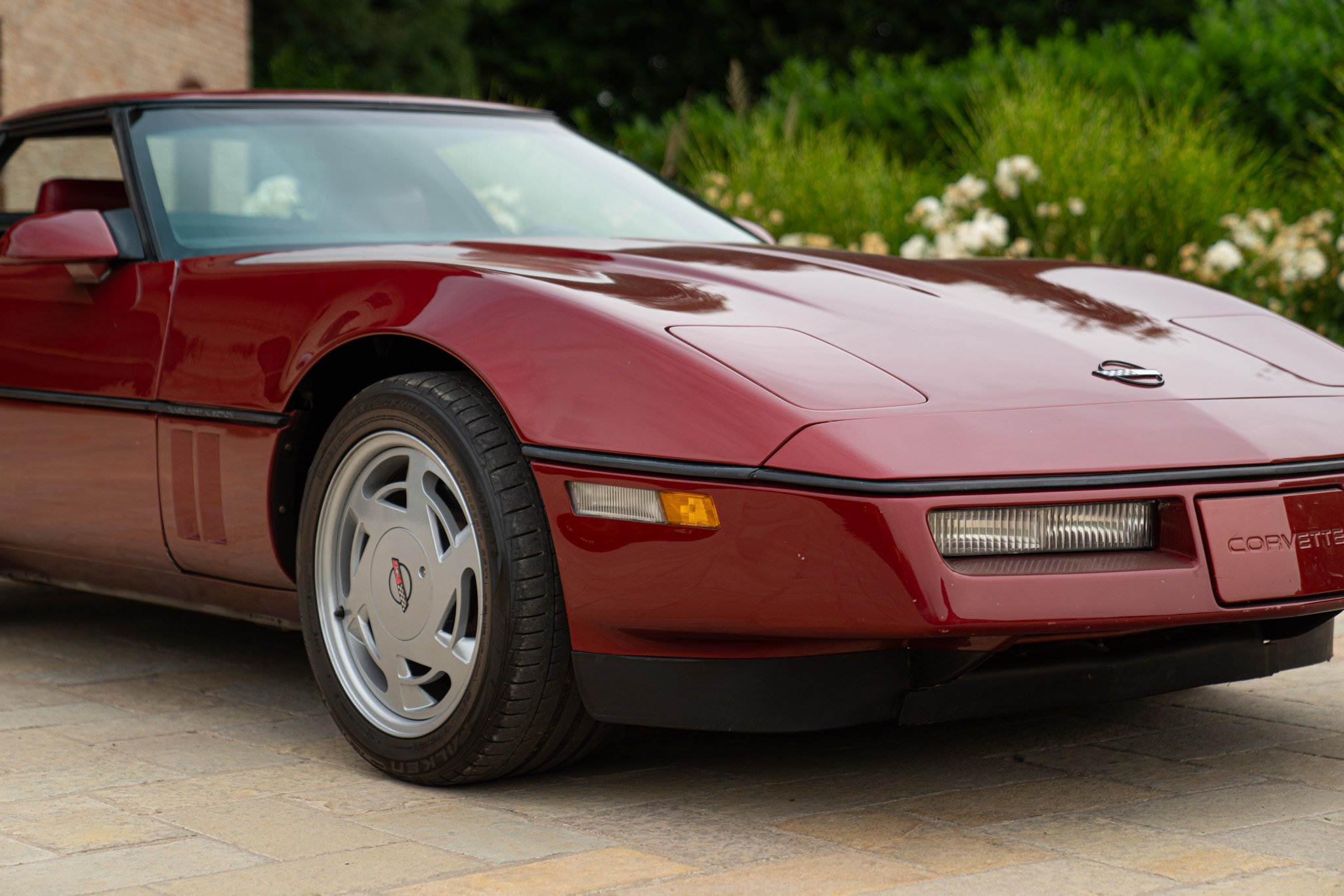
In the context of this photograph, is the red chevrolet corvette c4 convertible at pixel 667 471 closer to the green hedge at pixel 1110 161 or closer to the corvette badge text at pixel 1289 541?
the corvette badge text at pixel 1289 541

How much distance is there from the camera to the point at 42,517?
374 cm

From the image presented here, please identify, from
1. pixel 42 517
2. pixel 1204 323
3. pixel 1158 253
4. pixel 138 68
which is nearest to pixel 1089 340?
pixel 1204 323

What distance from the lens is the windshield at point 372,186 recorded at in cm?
375

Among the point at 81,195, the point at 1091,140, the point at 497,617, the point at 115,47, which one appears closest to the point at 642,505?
the point at 497,617

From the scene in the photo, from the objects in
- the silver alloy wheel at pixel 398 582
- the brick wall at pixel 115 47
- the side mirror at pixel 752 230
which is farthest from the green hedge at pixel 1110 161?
the brick wall at pixel 115 47

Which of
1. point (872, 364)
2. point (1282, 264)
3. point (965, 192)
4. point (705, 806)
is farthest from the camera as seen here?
point (965, 192)

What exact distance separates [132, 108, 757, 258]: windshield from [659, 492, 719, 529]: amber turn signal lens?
53.8 inches

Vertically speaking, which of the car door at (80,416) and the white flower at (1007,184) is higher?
the white flower at (1007,184)

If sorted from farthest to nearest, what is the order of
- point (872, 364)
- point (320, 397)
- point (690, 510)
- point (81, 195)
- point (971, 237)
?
point (971, 237) → point (81, 195) → point (320, 397) → point (872, 364) → point (690, 510)

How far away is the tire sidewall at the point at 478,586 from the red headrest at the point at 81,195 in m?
1.86

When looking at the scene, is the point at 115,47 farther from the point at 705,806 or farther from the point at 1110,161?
the point at 705,806

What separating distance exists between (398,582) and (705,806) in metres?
0.68

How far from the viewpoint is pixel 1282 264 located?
22.9 feet

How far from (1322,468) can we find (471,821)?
149 centimetres
